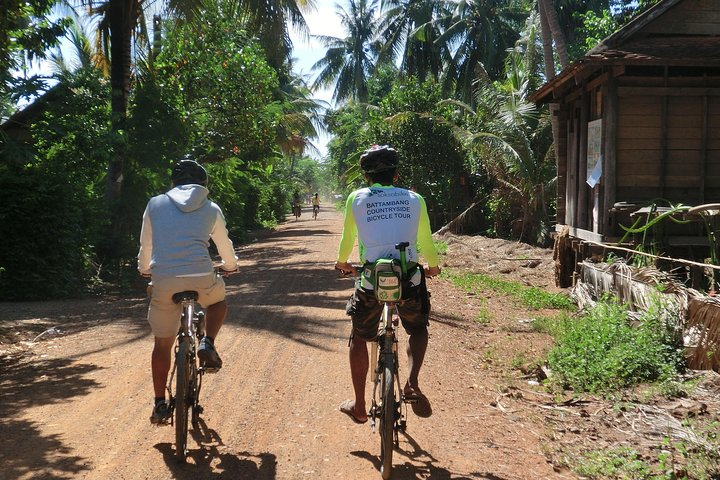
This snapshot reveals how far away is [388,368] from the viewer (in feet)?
14.6

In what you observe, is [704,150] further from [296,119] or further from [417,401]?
[296,119]

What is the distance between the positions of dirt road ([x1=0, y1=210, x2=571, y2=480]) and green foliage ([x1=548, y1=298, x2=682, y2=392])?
27.6 inches

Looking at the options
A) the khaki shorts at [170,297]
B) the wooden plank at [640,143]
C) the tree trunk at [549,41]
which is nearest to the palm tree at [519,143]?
the tree trunk at [549,41]

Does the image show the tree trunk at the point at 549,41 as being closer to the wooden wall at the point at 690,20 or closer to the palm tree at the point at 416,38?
the wooden wall at the point at 690,20

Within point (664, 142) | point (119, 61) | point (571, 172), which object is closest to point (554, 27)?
point (571, 172)

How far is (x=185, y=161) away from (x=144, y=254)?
0.68 m

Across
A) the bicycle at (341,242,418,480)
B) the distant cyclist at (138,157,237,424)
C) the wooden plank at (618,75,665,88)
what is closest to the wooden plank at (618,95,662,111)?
the wooden plank at (618,75,665,88)

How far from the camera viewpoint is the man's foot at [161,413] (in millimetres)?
4746

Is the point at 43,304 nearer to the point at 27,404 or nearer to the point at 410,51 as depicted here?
the point at 27,404

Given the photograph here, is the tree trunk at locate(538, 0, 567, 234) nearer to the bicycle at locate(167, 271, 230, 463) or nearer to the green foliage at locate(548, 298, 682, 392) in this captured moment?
the green foliage at locate(548, 298, 682, 392)

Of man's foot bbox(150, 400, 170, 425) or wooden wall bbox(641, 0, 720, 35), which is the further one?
wooden wall bbox(641, 0, 720, 35)

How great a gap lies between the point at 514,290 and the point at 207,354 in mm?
8957

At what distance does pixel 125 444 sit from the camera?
5086 millimetres

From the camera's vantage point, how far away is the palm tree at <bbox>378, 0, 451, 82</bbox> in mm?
37375
